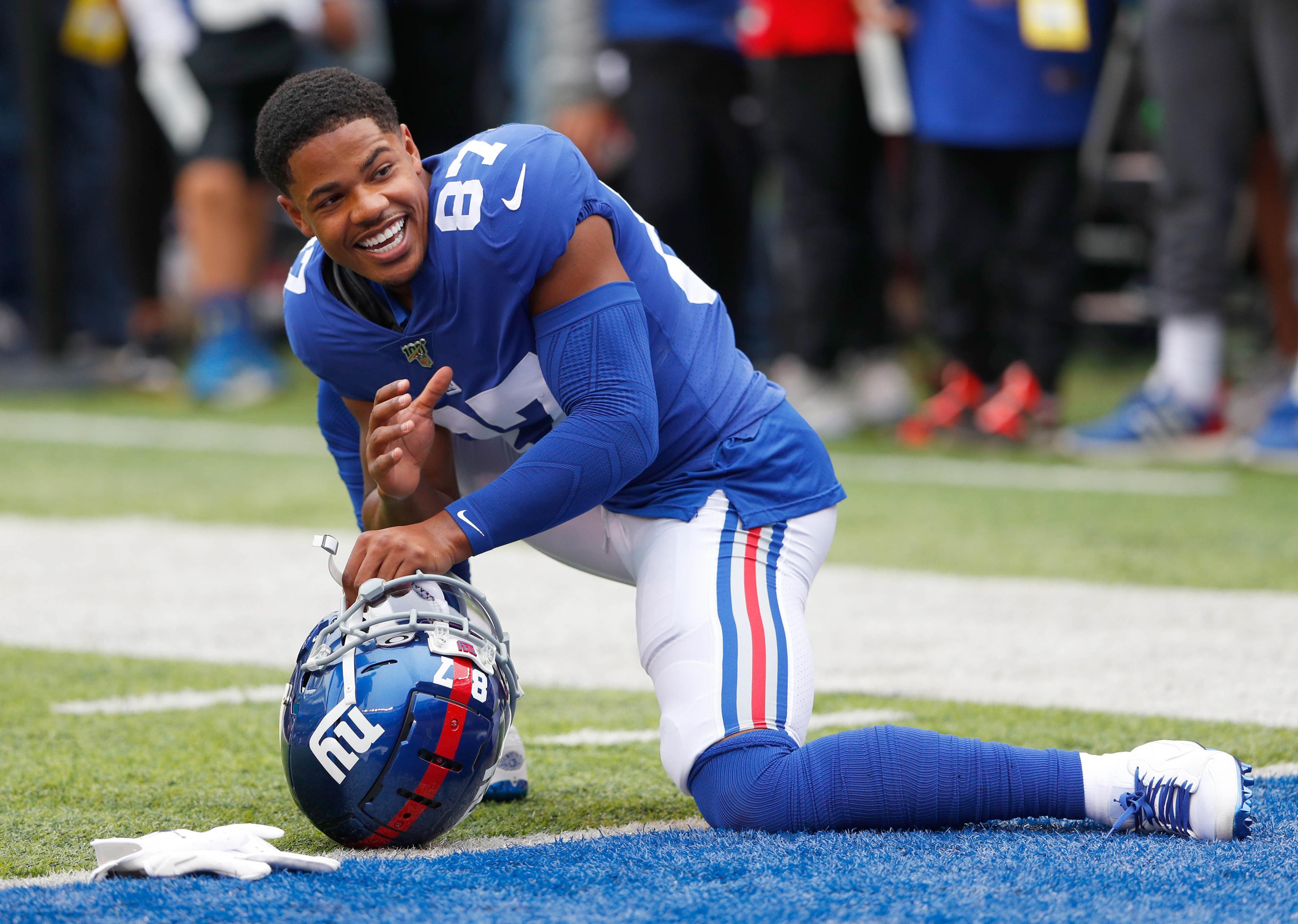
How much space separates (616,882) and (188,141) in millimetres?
6070

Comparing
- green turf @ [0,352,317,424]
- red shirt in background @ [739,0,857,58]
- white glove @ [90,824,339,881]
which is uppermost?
red shirt in background @ [739,0,857,58]

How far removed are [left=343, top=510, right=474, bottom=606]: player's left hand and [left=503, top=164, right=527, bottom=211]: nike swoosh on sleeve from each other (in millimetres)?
432

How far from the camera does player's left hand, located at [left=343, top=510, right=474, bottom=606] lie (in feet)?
7.90

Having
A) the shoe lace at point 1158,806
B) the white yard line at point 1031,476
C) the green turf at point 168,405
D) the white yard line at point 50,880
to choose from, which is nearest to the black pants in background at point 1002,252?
the white yard line at point 1031,476

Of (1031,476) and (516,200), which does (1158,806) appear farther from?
(1031,476)

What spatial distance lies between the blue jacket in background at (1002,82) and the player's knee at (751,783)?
12.7 feet

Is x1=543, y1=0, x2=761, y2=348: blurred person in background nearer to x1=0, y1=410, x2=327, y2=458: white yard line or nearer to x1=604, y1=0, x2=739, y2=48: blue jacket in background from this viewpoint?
x1=604, y1=0, x2=739, y2=48: blue jacket in background

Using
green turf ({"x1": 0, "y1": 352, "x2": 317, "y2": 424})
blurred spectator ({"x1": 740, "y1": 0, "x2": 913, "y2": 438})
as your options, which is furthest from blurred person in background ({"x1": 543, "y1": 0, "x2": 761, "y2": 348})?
green turf ({"x1": 0, "y1": 352, "x2": 317, "y2": 424})

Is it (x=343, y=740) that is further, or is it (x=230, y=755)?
(x=230, y=755)

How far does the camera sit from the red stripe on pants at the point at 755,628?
8.04 ft

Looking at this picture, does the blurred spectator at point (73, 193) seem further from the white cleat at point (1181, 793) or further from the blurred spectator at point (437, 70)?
the white cleat at point (1181, 793)

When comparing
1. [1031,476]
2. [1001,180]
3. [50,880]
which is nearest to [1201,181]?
[1001,180]

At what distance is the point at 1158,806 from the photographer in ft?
7.51

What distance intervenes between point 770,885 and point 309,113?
3.92 ft
